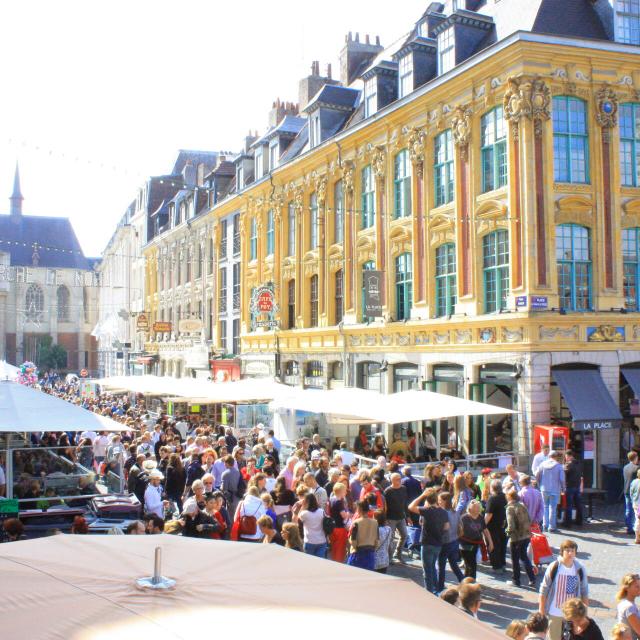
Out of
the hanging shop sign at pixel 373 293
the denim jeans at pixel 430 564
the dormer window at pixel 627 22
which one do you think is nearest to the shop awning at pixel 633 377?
the hanging shop sign at pixel 373 293

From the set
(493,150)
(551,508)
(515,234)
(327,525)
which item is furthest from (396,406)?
(493,150)

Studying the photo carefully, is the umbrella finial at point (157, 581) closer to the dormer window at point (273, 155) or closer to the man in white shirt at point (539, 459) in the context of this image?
the man in white shirt at point (539, 459)

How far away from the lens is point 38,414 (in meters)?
13.1

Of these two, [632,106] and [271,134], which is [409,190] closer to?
[632,106]

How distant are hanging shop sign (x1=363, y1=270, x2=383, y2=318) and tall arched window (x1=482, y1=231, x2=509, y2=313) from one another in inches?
168

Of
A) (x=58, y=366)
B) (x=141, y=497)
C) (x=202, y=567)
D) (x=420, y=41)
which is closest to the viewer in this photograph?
(x=202, y=567)

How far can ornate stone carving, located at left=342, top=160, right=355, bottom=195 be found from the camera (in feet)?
92.0

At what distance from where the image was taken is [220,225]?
138 ft

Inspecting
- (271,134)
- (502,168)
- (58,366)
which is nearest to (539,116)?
(502,168)

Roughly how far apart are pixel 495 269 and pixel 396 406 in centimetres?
578

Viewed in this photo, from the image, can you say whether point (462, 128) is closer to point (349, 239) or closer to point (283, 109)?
point (349, 239)

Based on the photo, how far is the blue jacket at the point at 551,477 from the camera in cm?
1524

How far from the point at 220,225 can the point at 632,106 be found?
25088 millimetres

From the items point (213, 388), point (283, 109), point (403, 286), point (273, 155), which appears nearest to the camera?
point (403, 286)
